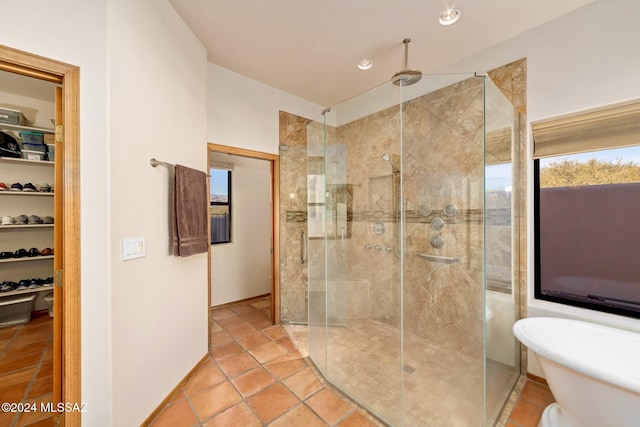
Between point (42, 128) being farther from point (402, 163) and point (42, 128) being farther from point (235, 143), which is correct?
point (402, 163)

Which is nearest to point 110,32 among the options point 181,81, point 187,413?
point 181,81

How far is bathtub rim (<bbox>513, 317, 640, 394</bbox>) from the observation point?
3.53 feet

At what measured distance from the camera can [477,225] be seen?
2049 millimetres

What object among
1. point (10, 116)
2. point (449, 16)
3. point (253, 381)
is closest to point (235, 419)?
point (253, 381)

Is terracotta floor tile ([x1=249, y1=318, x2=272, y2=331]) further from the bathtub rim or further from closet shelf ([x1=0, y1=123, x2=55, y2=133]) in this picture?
closet shelf ([x1=0, y1=123, x2=55, y2=133])

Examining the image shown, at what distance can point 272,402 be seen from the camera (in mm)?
→ 1728

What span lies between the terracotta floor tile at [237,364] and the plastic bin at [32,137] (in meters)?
3.40

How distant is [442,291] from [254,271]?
111 inches

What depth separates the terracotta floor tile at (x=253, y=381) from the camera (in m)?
1.85

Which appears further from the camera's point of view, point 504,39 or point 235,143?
point 235,143

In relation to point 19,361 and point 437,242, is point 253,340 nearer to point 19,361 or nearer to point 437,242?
point 19,361

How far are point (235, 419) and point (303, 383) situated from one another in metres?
0.56

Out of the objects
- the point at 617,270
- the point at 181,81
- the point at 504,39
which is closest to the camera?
the point at 617,270

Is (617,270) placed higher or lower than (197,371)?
higher
